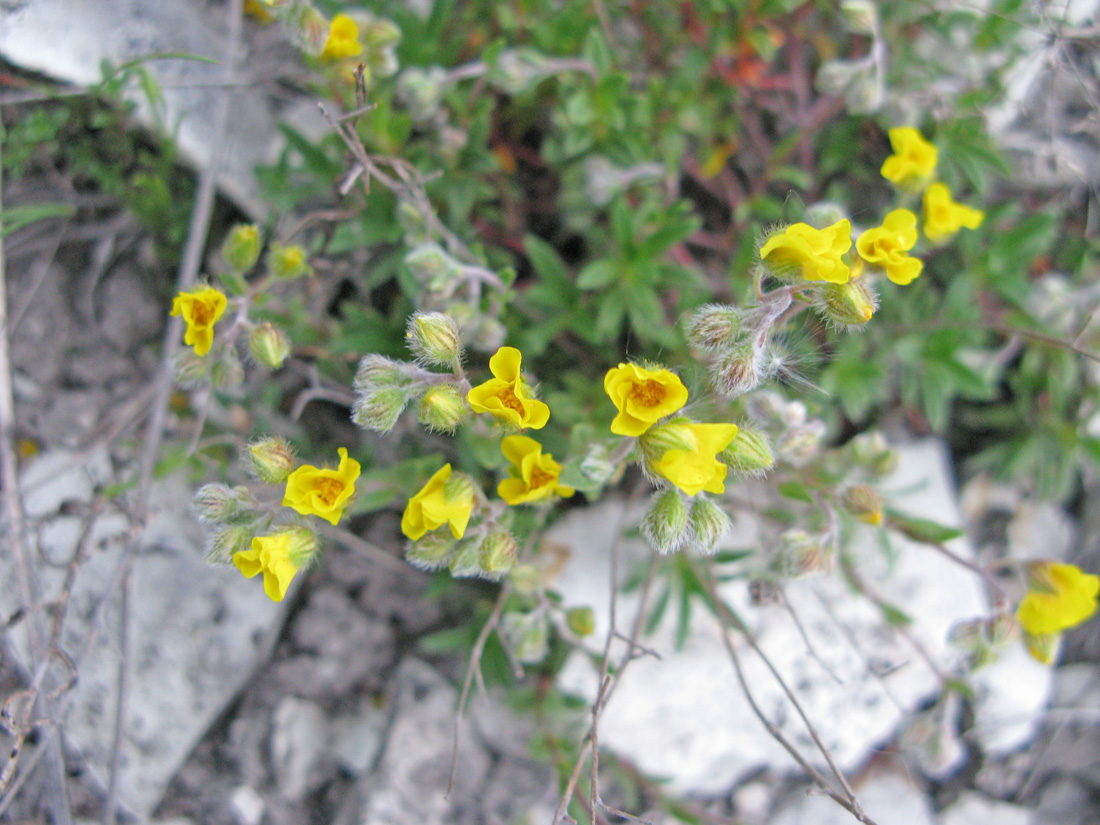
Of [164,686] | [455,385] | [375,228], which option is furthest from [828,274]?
[164,686]

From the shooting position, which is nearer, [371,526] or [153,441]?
[153,441]

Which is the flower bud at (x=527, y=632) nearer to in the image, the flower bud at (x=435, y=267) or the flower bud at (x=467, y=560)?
the flower bud at (x=467, y=560)

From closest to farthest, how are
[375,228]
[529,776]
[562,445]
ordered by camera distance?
[562,445]
[375,228]
[529,776]

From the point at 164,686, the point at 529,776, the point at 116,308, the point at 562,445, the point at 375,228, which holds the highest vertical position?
the point at 375,228

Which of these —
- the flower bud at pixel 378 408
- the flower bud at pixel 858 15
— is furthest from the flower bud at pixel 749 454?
the flower bud at pixel 858 15

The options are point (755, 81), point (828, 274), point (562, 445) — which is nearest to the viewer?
point (828, 274)

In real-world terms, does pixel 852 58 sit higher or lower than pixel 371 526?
higher

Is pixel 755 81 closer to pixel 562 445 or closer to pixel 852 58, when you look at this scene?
pixel 852 58

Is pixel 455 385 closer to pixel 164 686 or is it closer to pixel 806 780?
pixel 164 686
